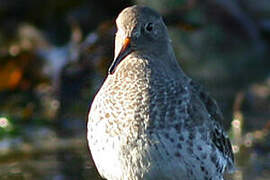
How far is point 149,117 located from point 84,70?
12.3ft

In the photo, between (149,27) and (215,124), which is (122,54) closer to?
(149,27)

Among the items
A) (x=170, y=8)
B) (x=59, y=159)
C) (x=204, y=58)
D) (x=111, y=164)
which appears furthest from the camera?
(x=204, y=58)

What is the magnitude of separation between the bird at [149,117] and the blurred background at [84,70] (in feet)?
5.30

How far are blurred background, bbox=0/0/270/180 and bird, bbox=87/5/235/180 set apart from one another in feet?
5.30

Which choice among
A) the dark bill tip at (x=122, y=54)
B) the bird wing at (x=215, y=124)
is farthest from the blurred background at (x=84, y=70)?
the dark bill tip at (x=122, y=54)

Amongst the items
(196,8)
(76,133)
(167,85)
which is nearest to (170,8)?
(196,8)

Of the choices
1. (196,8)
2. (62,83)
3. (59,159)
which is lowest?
(59,159)

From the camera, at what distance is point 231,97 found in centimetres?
985

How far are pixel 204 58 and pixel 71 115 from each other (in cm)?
251

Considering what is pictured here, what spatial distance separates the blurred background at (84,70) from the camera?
26.6ft

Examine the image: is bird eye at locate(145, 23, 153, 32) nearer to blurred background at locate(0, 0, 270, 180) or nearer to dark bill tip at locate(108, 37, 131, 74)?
dark bill tip at locate(108, 37, 131, 74)

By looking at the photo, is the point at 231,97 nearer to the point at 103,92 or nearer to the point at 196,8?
the point at 196,8

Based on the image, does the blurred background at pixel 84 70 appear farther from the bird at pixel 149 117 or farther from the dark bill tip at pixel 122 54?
the dark bill tip at pixel 122 54

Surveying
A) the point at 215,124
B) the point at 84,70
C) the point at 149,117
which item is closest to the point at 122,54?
the point at 149,117
